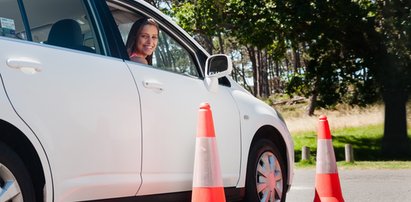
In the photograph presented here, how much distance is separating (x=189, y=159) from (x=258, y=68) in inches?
1911

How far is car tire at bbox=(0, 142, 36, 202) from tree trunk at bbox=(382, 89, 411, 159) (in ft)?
56.2

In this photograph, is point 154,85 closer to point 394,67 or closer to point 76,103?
point 76,103

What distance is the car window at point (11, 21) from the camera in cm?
325

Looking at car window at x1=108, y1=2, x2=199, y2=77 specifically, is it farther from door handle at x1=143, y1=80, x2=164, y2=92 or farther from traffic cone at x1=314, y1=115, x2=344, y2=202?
traffic cone at x1=314, y1=115, x2=344, y2=202

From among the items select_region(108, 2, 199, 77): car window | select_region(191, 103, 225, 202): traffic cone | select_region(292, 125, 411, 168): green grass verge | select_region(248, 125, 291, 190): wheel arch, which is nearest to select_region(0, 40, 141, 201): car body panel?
select_region(191, 103, 225, 202): traffic cone


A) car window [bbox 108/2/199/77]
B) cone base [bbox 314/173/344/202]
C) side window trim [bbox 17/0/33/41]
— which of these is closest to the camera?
side window trim [bbox 17/0/33/41]

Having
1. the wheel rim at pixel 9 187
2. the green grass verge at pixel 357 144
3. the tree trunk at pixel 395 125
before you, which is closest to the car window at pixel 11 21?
the wheel rim at pixel 9 187

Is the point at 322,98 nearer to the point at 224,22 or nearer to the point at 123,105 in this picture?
the point at 224,22

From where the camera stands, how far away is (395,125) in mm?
19203

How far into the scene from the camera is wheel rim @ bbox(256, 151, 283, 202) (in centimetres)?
510

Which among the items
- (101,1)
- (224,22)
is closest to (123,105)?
(101,1)

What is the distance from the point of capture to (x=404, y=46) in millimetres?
17781

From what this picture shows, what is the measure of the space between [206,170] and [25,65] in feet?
4.42

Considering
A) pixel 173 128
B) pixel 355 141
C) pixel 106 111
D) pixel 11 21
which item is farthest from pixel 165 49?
pixel 355 141
